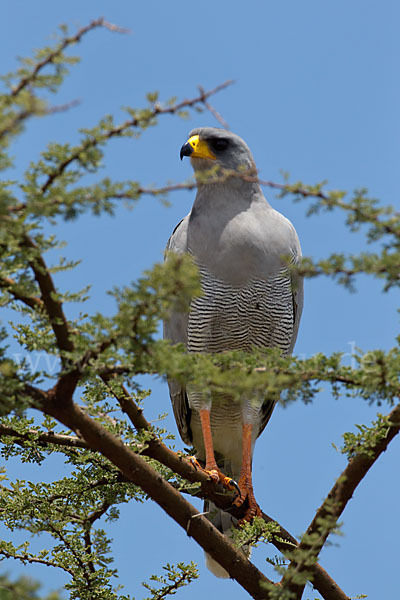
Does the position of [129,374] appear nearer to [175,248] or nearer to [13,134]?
[13,134]

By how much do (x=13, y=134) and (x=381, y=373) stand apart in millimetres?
1559

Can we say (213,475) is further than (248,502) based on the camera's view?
No

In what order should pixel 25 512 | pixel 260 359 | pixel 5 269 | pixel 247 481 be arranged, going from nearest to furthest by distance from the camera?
pixel 5 269, pixel 260 359, pixel 25 512, pixel 247 481

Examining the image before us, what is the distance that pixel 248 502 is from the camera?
5.07 metres

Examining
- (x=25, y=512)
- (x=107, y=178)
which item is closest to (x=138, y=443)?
(x=25, y=512)

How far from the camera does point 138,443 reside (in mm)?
4027

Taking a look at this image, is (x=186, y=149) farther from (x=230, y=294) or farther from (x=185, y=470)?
(x=185, y=470)

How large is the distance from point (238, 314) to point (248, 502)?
1.28 meters

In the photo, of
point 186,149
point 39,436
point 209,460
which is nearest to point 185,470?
point 209,460

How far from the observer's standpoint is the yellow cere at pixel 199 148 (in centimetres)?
554

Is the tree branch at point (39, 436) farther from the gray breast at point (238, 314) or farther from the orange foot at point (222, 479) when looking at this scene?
the gray breast at point (238, 314)

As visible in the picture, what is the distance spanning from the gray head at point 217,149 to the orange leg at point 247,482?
1956 millimetres

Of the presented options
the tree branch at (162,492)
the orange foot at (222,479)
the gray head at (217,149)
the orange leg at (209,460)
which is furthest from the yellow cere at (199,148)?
the tree branch at (162,492)

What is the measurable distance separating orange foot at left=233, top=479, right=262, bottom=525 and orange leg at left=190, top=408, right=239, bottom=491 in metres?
0.08
